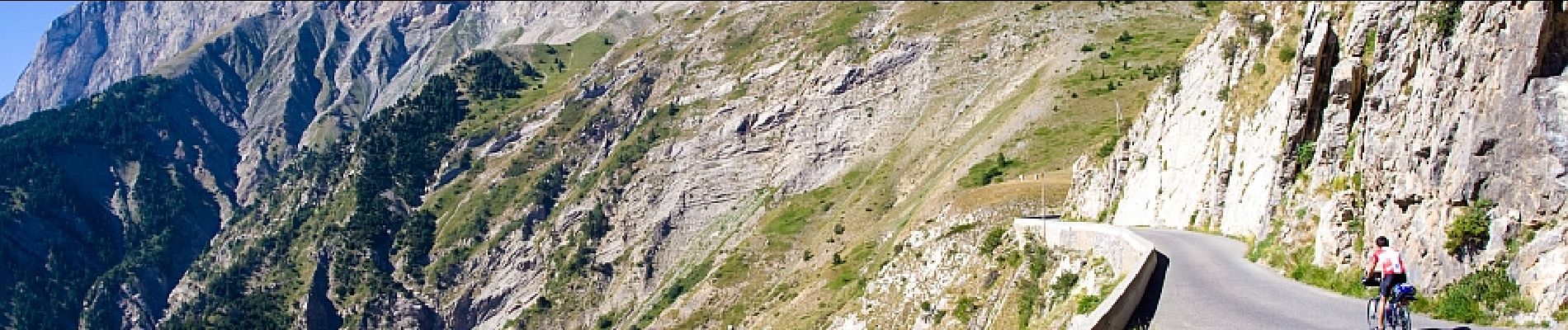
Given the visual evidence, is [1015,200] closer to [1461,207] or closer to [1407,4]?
[1407,4]

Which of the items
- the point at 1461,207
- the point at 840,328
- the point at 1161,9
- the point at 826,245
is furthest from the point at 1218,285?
the point at 1161,9

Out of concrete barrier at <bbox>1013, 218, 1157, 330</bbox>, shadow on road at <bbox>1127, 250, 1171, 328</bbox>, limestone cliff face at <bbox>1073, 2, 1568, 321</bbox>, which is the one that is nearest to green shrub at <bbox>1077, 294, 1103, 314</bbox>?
concrete barrier at <bbox>1013, 218, 1157, 330</bbox>

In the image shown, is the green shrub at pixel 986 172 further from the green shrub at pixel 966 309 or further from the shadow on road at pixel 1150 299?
the shadow on road at pixel 1150 299

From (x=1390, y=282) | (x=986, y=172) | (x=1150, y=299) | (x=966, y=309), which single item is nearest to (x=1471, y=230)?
(x=1390, y=282)

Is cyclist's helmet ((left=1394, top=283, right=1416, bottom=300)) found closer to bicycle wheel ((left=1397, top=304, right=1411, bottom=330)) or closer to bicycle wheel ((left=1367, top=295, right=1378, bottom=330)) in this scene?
bicycle wheel ((left=1397, top=304, right=1411, bottom=330))

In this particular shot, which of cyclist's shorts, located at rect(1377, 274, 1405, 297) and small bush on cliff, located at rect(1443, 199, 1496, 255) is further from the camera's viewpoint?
small bush on cliff, located at rect(1443, 199, 1496, 255)

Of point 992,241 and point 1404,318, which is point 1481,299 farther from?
point 992,241
